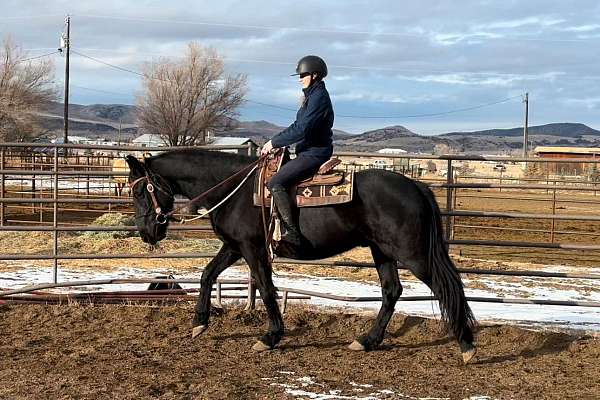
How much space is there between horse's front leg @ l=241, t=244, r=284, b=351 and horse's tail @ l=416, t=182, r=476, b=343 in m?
1.37

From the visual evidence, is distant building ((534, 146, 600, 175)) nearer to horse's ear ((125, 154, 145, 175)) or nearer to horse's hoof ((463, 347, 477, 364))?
horse's hoof ((463, 347, 477, 364))

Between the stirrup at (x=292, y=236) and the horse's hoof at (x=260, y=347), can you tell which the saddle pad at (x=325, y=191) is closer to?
the stirrup at (x=292, y=236)

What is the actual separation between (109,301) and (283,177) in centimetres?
285

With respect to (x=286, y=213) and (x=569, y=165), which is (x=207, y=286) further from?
(x=569, y=165)

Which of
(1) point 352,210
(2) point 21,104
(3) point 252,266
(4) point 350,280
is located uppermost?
(2) point 21,104

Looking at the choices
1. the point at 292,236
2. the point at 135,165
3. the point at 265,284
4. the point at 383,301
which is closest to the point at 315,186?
the point at 292,236

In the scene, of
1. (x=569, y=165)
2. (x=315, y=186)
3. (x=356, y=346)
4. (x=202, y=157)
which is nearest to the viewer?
(x=315, y=186)

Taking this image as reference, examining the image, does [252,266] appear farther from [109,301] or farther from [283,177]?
[109,301]

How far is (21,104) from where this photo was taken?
50.2m

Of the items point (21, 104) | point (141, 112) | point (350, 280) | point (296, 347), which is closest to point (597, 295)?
point (350, 280)

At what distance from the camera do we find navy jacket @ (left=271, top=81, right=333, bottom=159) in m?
5.87

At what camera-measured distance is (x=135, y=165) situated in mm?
6309

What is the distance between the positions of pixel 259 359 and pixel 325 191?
1.47 metres

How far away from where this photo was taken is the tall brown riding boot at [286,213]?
19.4ft
